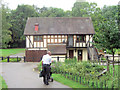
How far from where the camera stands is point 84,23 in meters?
24.7

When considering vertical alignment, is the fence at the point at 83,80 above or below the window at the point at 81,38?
below

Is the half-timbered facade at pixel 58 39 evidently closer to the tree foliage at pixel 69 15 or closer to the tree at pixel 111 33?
the tree foliage at pixel 69 15

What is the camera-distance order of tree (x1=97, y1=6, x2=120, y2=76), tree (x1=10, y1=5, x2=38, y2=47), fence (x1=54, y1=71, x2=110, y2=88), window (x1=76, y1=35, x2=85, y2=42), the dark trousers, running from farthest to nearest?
tree (x1=10, y1=5, x2=38, y2=47)
window (x1=76, y1=35, x2=85, y2=42)
tree (x1=97, y1=6, x2=120, y2=76)
the dark trousers
fence (x1=54, y1=71, x2=110, y2=88)

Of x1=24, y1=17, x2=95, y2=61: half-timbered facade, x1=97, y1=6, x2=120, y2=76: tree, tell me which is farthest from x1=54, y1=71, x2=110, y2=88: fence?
x1=24, y1=17, x2=95, y2=61: half-timbered facade

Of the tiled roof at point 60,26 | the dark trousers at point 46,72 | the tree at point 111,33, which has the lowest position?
the dark trousers at point 46,72

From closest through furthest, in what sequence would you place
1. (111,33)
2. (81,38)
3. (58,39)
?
1. (111,33)
2. (58,39)
3. (81,38)

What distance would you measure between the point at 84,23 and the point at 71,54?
4.59 m

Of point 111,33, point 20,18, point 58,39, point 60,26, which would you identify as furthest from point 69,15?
point 111,33

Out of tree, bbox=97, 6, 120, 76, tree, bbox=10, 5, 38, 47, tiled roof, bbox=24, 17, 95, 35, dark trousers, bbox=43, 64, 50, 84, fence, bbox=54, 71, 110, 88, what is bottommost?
fence, bbox=54, 71, 110, 88

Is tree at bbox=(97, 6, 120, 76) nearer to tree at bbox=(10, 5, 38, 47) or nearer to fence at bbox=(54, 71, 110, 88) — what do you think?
fence at bbox=(54, 71, 110, 88)

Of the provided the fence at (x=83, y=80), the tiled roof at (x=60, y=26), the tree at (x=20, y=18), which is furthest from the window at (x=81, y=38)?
the tree at (x=20, y=18)

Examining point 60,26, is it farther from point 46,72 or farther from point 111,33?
point 46,72

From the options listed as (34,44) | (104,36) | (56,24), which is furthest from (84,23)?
(104,36)

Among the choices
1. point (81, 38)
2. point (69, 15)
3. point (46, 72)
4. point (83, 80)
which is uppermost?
point (69, 15)
